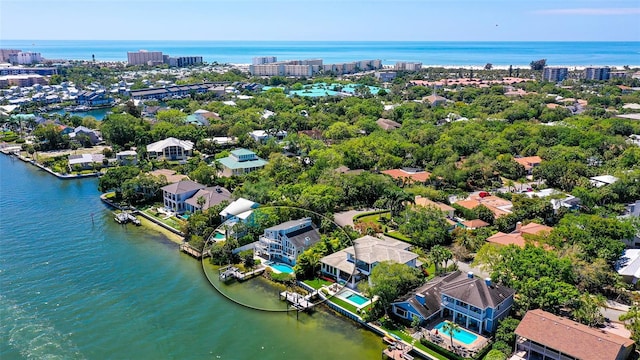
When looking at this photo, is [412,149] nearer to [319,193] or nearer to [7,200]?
[319,193]

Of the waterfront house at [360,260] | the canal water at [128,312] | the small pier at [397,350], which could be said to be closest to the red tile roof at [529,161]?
the waterfront house at [360,260]

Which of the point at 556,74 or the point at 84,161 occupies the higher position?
the point at 556,74

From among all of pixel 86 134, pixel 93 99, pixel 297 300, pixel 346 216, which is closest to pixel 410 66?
pixel 93 99

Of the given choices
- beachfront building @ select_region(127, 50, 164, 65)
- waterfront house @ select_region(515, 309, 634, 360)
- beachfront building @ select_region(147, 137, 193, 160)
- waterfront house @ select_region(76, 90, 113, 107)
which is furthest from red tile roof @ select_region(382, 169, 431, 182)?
beachfront building @ select_region(127, 50, 164, 65)

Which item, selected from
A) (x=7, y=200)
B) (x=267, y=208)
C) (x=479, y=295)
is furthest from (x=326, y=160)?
(x=7, y=200)

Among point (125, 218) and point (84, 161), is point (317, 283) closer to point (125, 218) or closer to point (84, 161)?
point (125, 218)

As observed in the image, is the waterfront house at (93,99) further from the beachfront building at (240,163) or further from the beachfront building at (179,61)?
the beachfront building at (179,61)
